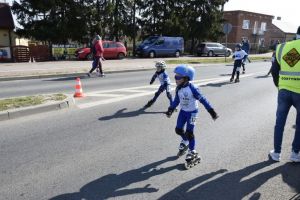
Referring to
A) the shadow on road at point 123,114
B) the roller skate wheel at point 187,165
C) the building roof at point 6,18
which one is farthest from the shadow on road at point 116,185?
the building roof at point 6,18

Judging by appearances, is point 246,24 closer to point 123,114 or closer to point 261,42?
point 261,42

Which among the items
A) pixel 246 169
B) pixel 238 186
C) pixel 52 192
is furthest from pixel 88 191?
pixel 246 169

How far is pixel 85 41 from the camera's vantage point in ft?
100

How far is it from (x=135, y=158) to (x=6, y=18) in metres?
28.4

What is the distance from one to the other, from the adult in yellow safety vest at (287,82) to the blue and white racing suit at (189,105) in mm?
1160

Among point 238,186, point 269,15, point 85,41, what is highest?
point 269,15

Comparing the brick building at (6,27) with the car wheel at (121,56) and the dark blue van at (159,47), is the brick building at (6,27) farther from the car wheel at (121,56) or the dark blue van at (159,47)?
the dark blue van at (159,47)

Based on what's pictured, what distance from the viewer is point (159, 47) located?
32.3m

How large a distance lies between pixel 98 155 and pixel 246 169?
2288 mm

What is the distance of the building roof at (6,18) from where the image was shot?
93.0ft

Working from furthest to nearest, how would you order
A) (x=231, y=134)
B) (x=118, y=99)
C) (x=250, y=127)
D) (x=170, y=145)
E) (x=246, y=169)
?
(x=118, y=99), (x=250, y=127), (x=231, y=134), (x=170, y=145), (x=246, y=169)

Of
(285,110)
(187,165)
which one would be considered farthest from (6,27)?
(285,110)

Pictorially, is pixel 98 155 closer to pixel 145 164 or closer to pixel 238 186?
pixel 145 164

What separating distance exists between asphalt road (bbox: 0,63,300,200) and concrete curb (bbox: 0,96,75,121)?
0.78 feet
